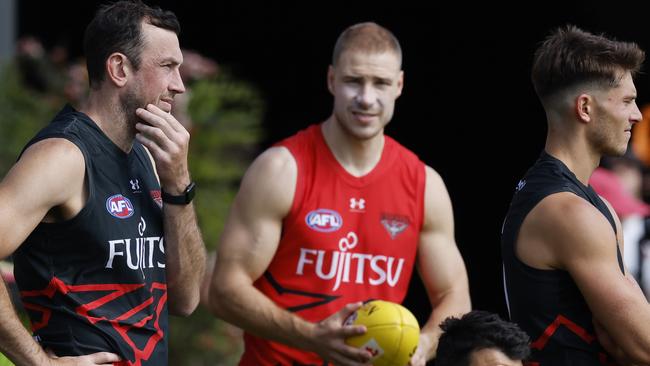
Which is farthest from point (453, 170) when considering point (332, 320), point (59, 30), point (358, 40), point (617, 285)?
point (617, 285)

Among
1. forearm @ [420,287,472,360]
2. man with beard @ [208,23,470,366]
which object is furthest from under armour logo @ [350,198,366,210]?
forearm @ [420,287,472,360]

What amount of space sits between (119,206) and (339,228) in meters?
1.61

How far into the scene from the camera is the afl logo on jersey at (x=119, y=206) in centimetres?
436

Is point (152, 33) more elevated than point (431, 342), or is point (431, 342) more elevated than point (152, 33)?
point (152, 33)

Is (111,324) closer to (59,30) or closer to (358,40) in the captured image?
(358,40)

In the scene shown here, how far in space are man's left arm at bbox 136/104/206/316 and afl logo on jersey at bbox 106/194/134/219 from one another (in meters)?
0.17

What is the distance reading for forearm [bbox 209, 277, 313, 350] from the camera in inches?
217

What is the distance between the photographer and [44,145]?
418cm

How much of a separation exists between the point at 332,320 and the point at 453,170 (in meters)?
5.14

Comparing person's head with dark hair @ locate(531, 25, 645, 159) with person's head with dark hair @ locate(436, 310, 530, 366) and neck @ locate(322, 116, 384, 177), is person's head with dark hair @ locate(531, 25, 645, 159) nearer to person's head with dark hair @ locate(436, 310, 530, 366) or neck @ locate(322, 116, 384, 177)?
person's head with dark hair @ locate(436, 310, 530, 366)

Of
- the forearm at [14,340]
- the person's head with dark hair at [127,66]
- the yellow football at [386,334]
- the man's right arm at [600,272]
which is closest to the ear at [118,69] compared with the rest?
the person's head with dark hair at [127,66]

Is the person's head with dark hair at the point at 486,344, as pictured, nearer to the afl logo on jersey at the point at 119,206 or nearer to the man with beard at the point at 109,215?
the man with beard at the point at 109,215

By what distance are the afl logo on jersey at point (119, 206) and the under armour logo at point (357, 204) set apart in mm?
1626

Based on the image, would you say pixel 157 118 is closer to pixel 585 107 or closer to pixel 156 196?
pixel 156 196
